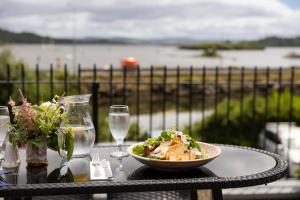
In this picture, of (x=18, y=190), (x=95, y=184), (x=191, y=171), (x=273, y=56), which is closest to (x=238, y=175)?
(x=191, y=171)

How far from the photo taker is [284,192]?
13.9 ft

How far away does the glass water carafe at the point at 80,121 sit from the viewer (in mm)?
2209

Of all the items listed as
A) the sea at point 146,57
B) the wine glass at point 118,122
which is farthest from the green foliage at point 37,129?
the sea at point 146,57

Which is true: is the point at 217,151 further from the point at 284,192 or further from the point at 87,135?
the point at 284,192

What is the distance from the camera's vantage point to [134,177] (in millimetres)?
2109

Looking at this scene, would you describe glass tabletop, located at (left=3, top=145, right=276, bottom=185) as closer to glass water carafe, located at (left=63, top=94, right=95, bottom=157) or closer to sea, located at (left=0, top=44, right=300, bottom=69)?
glass water carafe, located at (left=63, top=94, right=95, bottom=157)

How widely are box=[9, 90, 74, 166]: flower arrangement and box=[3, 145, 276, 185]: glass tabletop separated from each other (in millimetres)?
88

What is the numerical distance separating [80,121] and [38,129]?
8.0 inches

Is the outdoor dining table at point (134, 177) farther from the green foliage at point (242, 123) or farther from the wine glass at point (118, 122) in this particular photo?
the green foliage at point (242, 123)

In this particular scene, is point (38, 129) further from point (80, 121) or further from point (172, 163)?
point (172, 163)

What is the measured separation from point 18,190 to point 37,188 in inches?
2.9

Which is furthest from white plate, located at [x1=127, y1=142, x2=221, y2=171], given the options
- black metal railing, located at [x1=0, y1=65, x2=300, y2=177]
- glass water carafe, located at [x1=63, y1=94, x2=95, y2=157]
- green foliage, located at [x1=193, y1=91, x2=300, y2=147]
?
green foliage, located at [x1=193, y1=91, x2=300, y2=147]

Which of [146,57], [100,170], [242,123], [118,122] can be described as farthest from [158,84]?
[146,57]

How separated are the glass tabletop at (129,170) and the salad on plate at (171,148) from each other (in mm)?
68
